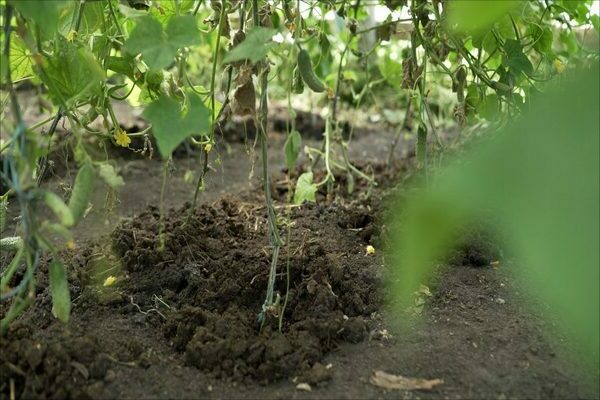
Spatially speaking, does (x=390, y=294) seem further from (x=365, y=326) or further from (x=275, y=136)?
(x=275, y=136)

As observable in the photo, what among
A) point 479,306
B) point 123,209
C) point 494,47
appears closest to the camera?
point 479,306

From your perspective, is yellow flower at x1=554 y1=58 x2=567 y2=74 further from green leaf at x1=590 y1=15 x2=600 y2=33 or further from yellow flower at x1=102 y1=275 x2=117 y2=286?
yellow flower at x1=102 y1=275 x2=117 y2=286

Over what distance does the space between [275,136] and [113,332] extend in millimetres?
2271

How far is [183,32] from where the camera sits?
38.9 inches

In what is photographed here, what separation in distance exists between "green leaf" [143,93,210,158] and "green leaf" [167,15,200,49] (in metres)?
0.08

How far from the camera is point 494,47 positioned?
65.4 inches

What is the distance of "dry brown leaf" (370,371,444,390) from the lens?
1.08 metres

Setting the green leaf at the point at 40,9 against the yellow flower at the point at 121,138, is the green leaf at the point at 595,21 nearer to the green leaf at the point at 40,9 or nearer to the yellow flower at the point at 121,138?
the yellow flower at the point at 121,138

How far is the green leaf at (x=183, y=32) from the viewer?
98 cm

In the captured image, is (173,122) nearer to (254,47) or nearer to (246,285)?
(254,47)

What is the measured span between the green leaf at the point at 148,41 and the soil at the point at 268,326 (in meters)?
0.31

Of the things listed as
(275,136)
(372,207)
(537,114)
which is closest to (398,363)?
(537,114)

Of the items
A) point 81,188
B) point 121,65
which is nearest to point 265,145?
point 81,188

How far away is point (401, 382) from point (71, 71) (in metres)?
0.73
